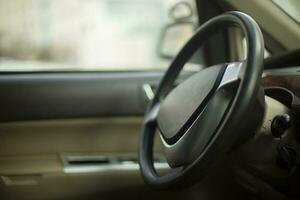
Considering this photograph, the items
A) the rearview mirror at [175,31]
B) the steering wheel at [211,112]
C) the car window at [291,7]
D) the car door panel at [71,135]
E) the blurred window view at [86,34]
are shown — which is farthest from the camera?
the rearview mirror at [175,31]

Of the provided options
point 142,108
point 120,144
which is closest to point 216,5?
point 142,108

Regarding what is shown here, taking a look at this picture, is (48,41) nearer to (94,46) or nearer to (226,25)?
(94,46)

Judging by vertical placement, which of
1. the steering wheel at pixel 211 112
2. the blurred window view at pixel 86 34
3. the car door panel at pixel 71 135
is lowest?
the car door panel at pixel 71 135

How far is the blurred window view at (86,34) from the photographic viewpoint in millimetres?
1866

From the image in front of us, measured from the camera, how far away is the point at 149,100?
174 centimetres

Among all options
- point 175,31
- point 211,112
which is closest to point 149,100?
point 175,31

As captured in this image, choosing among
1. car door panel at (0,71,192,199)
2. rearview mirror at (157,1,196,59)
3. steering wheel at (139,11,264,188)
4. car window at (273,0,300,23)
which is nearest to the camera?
steering wheel at (139,11,264,188)

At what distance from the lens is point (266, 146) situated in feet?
3.87

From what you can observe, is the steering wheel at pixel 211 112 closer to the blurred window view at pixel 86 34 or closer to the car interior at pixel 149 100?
the car interior at pixel 149 100

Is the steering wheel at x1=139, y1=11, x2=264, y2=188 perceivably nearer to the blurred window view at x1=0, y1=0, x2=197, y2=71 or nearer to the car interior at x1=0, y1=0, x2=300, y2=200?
the car interior at x1=0, y1=0, x2=300, y2=200

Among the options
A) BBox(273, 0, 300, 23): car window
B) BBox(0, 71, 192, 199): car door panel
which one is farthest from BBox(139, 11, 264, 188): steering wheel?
BBox(0, 71, 192, 199): car door panel

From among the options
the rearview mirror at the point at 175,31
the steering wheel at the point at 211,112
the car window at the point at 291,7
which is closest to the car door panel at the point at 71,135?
the rearview mirror at the point at 175,31

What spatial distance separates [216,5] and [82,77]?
445 mm

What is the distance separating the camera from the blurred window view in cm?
187
